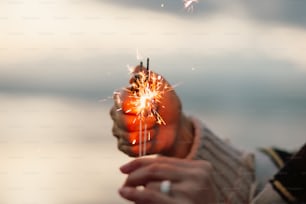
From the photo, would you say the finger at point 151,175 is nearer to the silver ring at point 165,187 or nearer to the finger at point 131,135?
the silver ring at point 165,187

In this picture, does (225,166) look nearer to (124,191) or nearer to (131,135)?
(131,135)

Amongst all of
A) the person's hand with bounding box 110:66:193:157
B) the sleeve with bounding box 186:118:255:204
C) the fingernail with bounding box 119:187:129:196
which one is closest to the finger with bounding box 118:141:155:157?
the person's hand with bounding box 110:66:193:157

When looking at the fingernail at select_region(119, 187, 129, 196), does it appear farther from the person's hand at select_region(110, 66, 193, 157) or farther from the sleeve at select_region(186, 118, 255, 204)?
the sleeve at select_region(186, 118, 255, 204)

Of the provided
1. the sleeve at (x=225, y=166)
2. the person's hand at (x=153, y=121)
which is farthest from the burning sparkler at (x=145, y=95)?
the sleeve at (x=225, y=166)

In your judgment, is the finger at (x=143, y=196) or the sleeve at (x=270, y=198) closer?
the finger at (x=143, y=196)

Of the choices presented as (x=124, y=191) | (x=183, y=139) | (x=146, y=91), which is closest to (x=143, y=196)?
(x=124, y=191)

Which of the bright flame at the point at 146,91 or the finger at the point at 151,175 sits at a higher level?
the bright flame at the point at 146,91

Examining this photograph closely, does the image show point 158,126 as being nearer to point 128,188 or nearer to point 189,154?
point 189,154
